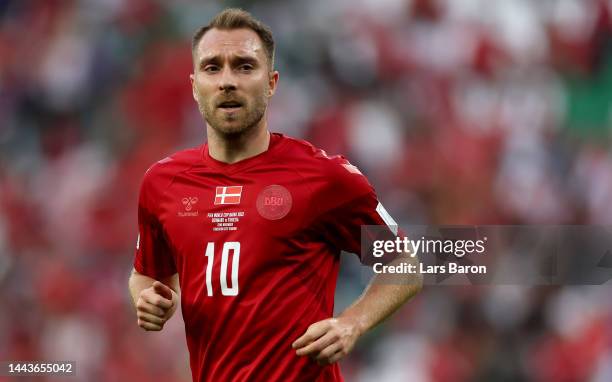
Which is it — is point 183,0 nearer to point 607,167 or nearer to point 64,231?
point 64,231

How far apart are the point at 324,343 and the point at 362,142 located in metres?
4.06

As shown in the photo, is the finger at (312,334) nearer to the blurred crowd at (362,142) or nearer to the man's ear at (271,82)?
the man's ear at (271,82)

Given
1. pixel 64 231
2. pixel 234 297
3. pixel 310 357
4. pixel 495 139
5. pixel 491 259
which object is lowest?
Answer: pixel 310 357

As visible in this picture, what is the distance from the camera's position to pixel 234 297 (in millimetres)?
3037

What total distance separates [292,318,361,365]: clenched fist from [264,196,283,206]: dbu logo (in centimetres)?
50

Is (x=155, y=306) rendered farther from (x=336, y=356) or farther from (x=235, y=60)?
(x=235, y=60)

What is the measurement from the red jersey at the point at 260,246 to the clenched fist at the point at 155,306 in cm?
15

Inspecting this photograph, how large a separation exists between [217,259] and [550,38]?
471 cm

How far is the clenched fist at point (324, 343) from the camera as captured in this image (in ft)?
9.04

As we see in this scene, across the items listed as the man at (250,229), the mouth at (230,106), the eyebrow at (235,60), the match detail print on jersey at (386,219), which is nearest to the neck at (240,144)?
the man at (250,229)

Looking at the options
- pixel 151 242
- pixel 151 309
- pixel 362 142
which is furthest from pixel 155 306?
pixel 362 142

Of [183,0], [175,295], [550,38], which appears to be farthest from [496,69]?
[175,295]

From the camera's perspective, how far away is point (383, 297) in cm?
313

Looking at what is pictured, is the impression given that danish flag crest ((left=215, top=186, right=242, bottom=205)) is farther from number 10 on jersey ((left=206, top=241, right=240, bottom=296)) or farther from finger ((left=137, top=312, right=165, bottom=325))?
finger ((left=137, top=312, right=165, bottom=325))
